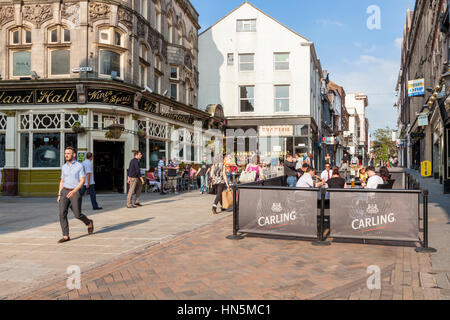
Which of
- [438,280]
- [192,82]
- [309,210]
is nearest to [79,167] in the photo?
[309,210]

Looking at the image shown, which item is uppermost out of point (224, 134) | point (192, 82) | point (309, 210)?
point (192, 82)

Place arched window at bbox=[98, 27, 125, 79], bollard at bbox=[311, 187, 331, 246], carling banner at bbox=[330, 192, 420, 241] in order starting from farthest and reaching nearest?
arched window at bbox=[98, 27, 125, 79], bollard at bbox=[311, 187, 331, 246], carling banner at bbox=[330, 192, 420, 241]

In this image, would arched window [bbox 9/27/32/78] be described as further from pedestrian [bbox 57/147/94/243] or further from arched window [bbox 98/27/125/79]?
pedestrian [bbox 57/147/94/243]

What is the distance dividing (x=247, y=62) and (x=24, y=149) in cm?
1926

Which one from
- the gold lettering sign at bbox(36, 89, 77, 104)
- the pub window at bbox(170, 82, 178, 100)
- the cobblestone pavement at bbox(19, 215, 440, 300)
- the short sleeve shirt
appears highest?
the pub window at bbox(170, 82, 178, 100)

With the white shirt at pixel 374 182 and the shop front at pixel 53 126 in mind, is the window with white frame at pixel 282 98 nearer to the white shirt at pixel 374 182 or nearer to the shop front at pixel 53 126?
the shop front at pixel 53 126

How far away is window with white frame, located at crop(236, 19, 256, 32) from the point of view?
3147cm

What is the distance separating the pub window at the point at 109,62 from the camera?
17516 millimetres

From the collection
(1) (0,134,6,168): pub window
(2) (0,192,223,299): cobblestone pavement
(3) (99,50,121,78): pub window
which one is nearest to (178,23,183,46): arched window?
(3) (99,50,121,78): pub window

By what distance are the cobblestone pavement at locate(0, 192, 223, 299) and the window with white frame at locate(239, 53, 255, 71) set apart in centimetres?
2048

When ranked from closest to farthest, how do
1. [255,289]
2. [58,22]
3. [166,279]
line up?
[255,289], [166,279], [58,22]

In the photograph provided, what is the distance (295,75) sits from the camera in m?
30.8
